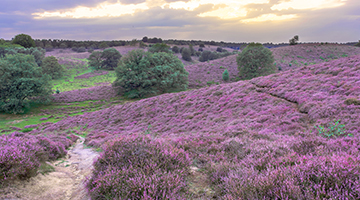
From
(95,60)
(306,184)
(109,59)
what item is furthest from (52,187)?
(95,60)

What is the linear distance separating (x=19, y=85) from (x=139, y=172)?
50.0 meters

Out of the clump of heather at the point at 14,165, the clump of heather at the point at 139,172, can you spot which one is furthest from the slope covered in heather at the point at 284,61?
the clump of heather at the point at 14,165

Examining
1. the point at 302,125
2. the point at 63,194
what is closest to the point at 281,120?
the point at 302,125

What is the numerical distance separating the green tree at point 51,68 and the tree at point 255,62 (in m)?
64.4

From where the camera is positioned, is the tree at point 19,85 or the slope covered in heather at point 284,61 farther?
the slope covered in heather at point 284,61

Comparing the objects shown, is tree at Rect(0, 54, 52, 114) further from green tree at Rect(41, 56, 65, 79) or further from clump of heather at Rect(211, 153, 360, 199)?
clump of heather at Rect(211, 153, 360, 199)

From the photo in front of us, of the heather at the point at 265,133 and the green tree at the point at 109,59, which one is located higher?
the green tree at the point at 109,59


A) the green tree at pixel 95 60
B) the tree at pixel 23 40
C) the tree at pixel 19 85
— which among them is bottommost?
the tree at pixel 19 85

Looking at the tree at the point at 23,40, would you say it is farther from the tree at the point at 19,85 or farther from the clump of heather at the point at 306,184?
the clump of heather at the point at 306,184

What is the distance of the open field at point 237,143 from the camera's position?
335 cm

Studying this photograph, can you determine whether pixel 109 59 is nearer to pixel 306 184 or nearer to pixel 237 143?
pixel 237 143

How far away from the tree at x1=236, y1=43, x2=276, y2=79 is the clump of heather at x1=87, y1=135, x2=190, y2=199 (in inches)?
2202

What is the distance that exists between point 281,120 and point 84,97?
4790 centimetres

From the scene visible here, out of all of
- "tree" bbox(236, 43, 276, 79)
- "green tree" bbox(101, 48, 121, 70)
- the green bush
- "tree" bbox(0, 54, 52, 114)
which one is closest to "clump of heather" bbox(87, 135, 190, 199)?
the green bush
